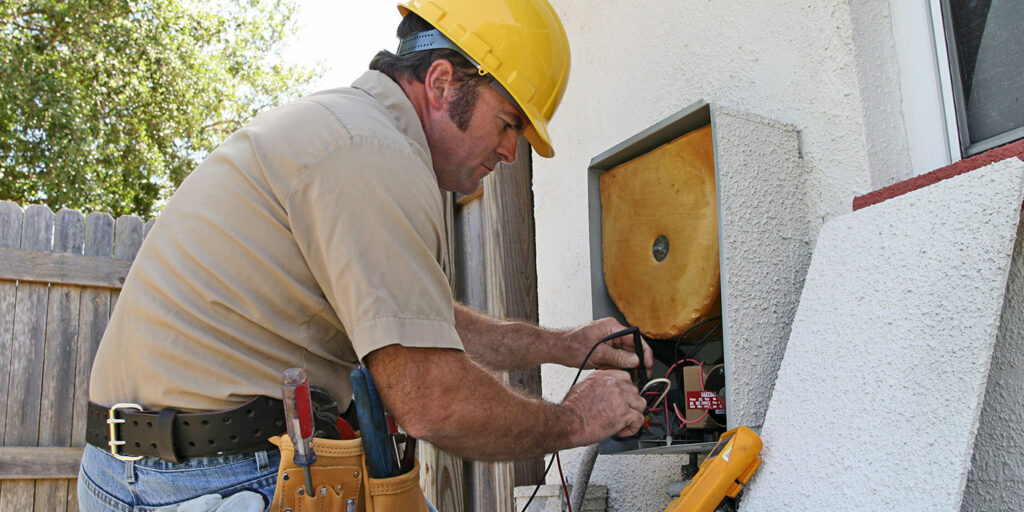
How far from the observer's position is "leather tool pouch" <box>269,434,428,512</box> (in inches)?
57.1

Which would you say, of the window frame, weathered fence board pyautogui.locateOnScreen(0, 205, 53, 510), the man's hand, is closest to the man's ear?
the man's hand

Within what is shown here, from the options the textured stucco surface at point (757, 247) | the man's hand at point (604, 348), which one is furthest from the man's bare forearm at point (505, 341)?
the textured stucco surface at point (757, 247)

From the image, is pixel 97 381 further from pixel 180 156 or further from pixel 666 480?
pixel 180 156

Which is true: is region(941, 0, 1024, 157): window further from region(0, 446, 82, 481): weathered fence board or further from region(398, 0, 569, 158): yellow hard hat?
region(0, 446, 82, 481): weathered fence board

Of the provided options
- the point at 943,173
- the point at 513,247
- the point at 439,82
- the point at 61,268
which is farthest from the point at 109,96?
the point at 943,173

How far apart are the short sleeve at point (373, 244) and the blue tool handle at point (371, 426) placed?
5 cm

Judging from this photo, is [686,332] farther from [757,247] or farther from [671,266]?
[757,247]

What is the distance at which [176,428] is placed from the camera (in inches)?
59.9

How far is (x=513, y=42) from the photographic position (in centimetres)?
196

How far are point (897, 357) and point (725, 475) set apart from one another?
1.31 ft

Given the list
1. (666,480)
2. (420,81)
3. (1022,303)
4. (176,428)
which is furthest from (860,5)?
(176,428)

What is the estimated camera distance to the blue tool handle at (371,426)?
1.45m

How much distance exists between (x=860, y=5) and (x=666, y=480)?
1436 millimetres

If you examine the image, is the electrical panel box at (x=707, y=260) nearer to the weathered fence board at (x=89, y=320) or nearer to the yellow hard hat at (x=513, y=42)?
the yellow hard hat at (x=513, y=42)
